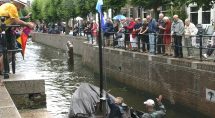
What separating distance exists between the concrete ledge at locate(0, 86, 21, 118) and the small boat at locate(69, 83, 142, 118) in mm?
4383

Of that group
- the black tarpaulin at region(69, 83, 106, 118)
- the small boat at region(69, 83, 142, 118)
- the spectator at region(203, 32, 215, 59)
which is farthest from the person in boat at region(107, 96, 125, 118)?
the spectator at region(203, 32, 215, 59)

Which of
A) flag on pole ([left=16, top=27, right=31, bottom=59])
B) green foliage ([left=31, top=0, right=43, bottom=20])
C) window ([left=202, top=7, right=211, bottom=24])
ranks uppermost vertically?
green foliage ([left=31, top=0, right=43, bottom=20])

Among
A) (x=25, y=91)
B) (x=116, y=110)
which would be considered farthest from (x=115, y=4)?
(x=25, y=91)

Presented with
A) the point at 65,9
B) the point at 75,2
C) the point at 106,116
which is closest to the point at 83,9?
the point at 75,2

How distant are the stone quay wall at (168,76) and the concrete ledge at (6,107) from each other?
7751 mm

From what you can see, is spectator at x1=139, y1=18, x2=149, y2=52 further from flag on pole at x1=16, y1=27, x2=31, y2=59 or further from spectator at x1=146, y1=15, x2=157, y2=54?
flag on pole at x1=16, y1=27, x2=31, y2=59

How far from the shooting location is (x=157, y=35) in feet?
55.2

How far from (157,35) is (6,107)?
38.4ft

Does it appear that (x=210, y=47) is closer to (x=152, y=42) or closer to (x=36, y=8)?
A: (x=152, y=42)

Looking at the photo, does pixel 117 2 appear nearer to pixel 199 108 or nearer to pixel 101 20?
pixel 199 108

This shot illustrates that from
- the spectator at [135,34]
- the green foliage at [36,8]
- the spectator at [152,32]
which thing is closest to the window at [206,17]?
the spectator at [135,34]

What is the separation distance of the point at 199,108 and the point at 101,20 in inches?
199

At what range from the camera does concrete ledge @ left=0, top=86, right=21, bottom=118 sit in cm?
528

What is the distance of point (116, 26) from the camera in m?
23.2
